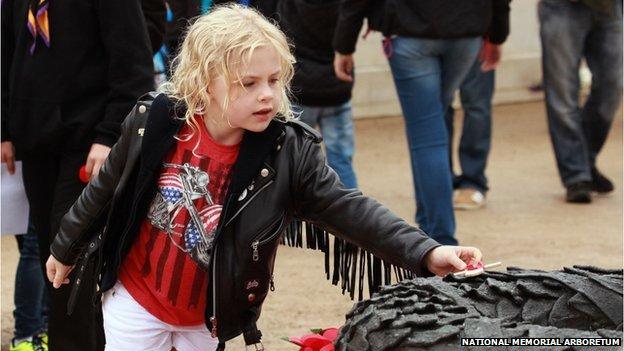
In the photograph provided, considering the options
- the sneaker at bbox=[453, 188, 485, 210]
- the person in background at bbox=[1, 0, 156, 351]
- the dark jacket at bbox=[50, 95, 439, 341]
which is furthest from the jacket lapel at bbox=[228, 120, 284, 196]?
the sneaker at bbox=[453, 188, 485, 210]

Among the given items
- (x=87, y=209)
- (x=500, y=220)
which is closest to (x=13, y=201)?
(x=87, y=209)

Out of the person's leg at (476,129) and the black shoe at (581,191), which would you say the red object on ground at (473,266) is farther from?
the black shoe at (581,191)

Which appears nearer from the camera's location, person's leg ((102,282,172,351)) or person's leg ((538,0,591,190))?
person's leg ((102,282,172,351))

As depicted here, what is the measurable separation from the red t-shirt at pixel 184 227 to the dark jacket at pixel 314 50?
3008 mm

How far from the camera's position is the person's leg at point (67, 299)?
4.57m

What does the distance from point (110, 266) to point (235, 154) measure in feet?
1.53

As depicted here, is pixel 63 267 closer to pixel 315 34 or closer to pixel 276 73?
pixel 276 73

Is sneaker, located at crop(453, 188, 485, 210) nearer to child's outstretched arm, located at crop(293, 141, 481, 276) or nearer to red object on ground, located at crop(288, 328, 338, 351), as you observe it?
child's outstretched arm, located at crop(293, 141, 481, 276)

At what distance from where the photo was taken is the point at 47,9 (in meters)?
4.51

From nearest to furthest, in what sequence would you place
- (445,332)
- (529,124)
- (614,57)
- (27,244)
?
(445,332) → (27,244) → (614,57) → (529,124)

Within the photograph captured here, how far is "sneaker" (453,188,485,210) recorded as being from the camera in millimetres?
8000

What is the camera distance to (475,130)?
830 centimetres

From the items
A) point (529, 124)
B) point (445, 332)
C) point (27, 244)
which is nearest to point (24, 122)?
point (27, 244)

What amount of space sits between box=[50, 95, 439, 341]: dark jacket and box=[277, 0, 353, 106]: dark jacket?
299 centimetres
